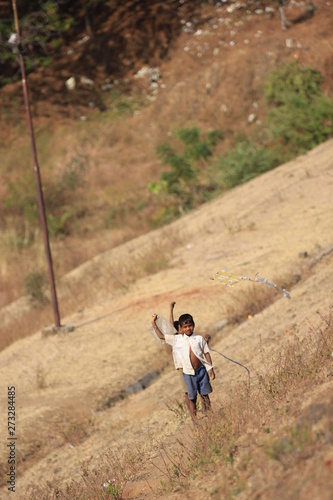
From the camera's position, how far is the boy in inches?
251

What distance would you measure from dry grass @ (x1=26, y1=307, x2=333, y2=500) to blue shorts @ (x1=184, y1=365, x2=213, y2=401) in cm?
30

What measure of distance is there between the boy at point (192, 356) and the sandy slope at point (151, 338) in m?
0.67

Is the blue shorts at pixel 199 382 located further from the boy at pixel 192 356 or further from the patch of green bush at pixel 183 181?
the patch of green bush at pixel 183 181

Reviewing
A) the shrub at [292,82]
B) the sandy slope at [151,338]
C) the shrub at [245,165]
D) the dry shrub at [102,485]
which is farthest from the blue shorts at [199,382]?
the shrub at [292,82]

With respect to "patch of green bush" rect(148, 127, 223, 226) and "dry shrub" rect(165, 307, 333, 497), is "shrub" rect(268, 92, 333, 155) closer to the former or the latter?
"patch of green bush" rect(148, 127, 223, 226)

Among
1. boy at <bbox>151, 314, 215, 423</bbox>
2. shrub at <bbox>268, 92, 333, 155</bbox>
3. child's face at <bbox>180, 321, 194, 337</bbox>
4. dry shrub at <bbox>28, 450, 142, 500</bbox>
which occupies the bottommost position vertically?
shrub at <bbox>268, 92, 333, 155</bbox>

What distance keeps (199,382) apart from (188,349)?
1.22 feet

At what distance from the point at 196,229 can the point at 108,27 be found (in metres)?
20.4

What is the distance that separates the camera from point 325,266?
456 inches

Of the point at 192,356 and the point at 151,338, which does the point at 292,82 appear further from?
the point at 192,356

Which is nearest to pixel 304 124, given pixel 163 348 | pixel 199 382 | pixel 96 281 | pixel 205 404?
pixel 96 281

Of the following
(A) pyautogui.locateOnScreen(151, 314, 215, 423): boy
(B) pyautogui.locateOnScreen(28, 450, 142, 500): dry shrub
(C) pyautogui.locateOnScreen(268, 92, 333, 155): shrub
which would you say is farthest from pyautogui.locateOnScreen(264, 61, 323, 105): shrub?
(B) pyautogui.locateOnScreen(28, 450, 142, 500): dry shrub

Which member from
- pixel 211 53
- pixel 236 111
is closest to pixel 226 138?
pixel 236 111

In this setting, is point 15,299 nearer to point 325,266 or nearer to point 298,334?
point 325,266
